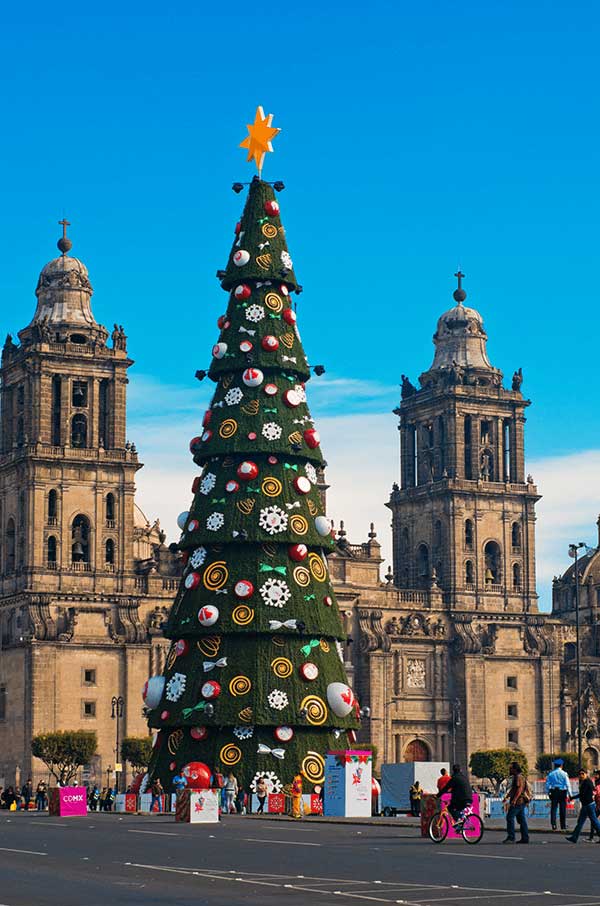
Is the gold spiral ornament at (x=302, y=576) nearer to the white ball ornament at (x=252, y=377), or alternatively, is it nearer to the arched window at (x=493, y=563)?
the white ball ornament at (x=252, y=377)

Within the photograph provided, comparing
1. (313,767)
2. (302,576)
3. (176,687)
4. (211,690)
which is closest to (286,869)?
(211,690)

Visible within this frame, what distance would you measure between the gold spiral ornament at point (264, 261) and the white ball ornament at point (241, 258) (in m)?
0.37

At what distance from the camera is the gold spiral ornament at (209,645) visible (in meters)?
55.7

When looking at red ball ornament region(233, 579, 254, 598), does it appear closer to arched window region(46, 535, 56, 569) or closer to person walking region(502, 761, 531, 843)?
person walking region(502, 761, 531, 843)

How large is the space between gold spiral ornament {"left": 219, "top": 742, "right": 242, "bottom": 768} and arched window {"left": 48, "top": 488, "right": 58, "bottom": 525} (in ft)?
180

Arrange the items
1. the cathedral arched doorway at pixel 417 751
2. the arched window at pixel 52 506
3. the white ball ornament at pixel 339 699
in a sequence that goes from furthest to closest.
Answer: the cathedral arched doorway at pixel 417 751
the arched window at pixel 52 506
the white ball ornament at pixel 339 699

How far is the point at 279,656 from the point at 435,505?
68229 mm

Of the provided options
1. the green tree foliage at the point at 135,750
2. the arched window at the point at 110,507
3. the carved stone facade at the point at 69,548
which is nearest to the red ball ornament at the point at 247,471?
the green tree foliage at the point at 135,750

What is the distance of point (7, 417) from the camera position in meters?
113

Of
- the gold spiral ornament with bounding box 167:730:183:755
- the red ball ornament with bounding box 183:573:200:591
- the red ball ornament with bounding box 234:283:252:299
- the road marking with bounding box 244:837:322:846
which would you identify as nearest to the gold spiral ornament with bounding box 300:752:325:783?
the gold spiral ornament with bounding box 167:730:183:755

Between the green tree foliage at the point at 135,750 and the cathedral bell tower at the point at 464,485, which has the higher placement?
the cathedral bell tower at the point at 464,485

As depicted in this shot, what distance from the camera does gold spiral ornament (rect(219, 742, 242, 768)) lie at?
54.7m

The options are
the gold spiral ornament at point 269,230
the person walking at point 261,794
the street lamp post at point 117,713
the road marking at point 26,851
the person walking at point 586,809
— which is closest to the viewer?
the road marking at point 26,851

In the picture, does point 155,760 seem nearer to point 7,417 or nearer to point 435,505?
point 7,417
